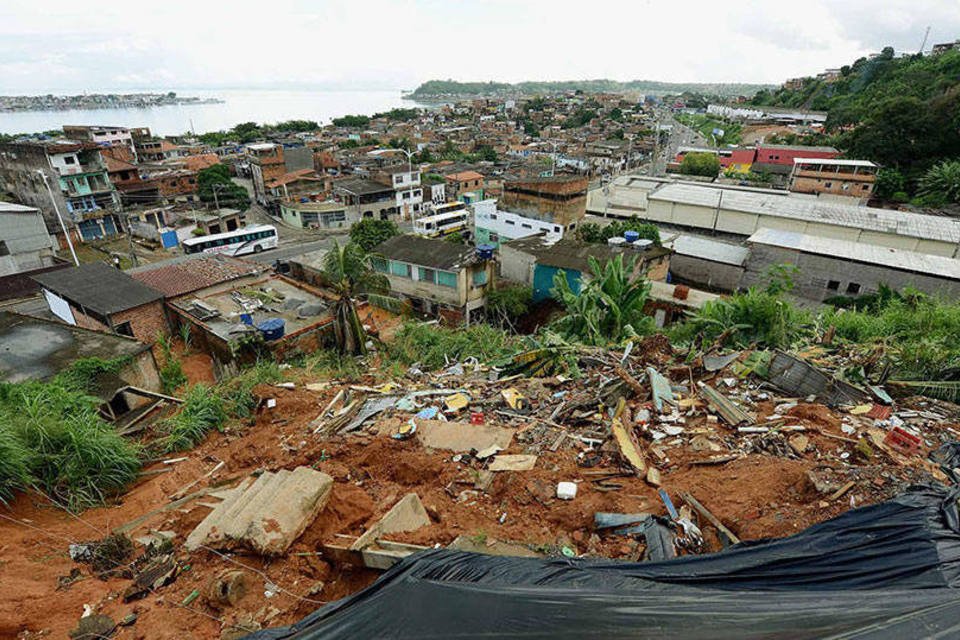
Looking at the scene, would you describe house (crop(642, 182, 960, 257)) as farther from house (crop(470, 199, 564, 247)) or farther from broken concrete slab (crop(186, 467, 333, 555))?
broken concrete slab (crop(186, 467, 333, 555))

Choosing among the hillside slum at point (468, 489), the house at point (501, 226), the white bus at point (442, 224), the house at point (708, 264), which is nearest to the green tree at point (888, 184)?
the house at point (708, 264)

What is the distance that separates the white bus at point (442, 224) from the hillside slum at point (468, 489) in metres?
25.8

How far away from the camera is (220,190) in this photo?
36031mm

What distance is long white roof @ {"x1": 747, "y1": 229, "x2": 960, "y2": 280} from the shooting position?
15.8 meters

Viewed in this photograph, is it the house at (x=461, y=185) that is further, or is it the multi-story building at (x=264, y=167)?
the house at (x=461, y=185)

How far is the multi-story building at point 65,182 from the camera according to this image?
88.3ft

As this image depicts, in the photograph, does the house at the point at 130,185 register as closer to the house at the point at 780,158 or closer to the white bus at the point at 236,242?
the white bus at the point at 236,242

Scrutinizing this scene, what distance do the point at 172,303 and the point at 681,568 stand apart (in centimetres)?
1550

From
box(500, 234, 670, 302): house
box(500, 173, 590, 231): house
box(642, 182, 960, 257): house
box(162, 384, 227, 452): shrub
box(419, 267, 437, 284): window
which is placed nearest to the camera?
box(162, 384, 227, 452): shrub

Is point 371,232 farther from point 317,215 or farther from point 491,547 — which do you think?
point 491,547

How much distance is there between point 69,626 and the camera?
11.7 feet

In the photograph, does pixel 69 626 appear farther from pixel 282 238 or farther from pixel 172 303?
pixel 282 238

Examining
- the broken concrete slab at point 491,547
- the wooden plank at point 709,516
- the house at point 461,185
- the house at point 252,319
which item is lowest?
the house at point 461,185

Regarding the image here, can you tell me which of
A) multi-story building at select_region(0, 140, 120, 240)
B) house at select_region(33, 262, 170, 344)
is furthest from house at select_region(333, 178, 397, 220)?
house at select_region(33, 262, 170, 344)
